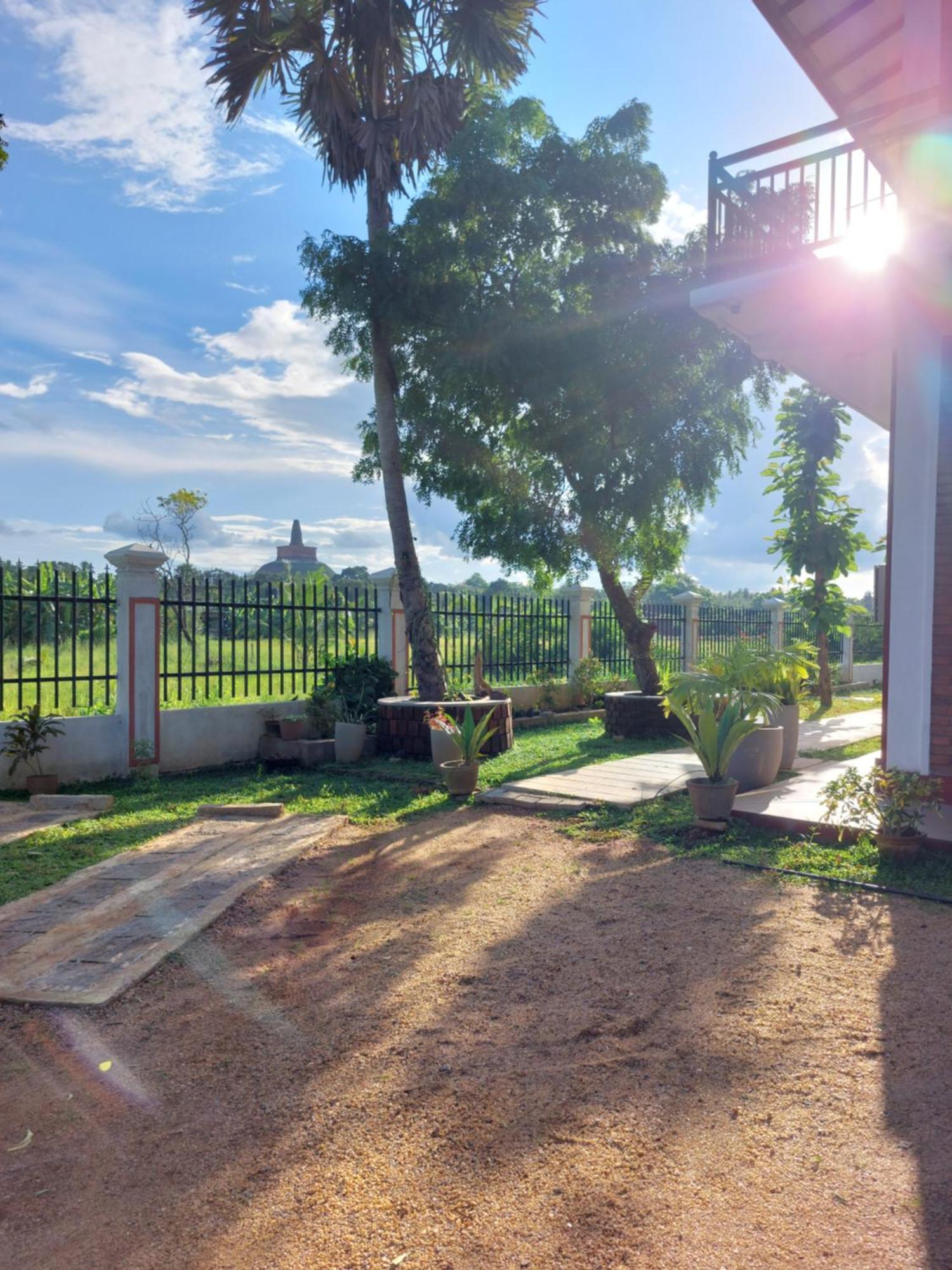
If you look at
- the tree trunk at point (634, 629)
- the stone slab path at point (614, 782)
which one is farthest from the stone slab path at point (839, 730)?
the tree trunk at point (634, 629)

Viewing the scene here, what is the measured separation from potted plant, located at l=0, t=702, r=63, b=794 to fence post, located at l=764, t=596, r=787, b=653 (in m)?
14.2

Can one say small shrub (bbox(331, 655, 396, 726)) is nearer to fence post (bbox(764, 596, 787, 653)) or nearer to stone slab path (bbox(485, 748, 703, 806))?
stone slab path (bbox(485, 748, 703, 806))

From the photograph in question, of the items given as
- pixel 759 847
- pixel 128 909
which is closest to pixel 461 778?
pixel 759 847

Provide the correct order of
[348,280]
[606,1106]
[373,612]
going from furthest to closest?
[373,612] → [348,280] → [606,1106]

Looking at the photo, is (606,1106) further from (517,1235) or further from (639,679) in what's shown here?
(639,679)

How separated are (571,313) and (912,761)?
24.2 feet

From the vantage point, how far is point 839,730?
11.4 metres

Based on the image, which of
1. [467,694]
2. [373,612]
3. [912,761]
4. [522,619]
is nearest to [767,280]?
[912,761]

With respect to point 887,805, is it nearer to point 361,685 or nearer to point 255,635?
point 361,685

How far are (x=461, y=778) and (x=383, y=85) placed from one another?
8.46 metres

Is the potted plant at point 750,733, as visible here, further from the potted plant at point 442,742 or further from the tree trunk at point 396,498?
the tree trunk at point 396,498

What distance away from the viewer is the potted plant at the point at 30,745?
8281 millimetres

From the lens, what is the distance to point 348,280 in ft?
35.9

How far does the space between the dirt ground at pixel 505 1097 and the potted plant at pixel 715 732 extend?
1.50 m
